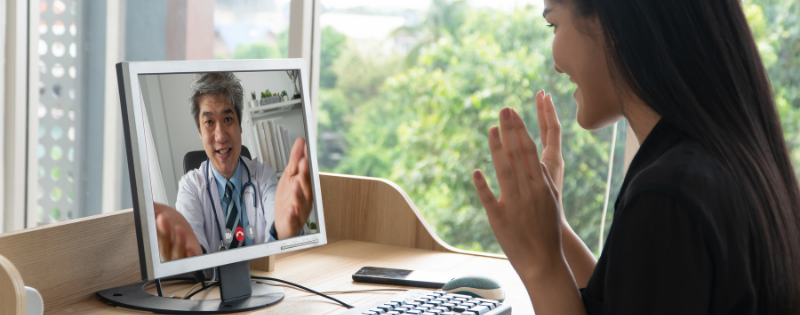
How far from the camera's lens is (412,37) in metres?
5.74

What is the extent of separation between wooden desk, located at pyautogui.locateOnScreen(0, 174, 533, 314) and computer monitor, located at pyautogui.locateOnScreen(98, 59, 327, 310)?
105 mm

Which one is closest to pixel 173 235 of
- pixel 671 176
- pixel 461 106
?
pixel 671 176

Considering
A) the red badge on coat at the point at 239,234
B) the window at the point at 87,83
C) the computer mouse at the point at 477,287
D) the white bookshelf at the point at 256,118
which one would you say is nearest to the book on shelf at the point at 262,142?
the white bookshelf at the point at 256,118

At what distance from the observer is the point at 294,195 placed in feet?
3.34

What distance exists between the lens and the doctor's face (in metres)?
0.90

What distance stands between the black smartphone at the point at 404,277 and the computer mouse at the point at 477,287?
0.31 feet

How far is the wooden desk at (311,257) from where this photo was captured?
0.84m

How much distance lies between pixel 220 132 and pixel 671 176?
0.59 metres

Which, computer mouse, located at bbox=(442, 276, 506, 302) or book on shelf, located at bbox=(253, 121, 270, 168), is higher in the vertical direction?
book on shelf, located at bbox=(253, 121, 270, 168)

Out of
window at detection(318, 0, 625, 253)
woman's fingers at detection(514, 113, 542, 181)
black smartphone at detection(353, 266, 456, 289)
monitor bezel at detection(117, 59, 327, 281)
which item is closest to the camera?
woman's fingers at detection(514, 113, 542, 181)

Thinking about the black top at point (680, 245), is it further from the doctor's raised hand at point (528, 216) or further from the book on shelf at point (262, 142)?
the book on shelf at point (262, 142)

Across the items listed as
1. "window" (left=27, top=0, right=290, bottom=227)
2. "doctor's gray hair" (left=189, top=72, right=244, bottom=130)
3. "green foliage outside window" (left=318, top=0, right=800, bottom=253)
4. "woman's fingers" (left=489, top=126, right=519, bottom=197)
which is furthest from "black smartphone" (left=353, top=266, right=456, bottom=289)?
"green foliage outside window" (left=318, top=0, right=800, bottom=253)

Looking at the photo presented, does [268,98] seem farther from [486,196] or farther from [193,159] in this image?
[486,196]

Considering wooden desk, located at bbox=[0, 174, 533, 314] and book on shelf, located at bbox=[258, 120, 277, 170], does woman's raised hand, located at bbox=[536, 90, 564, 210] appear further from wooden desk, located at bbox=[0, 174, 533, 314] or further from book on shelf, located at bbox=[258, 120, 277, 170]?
book on shelf, located at bbox=[258, 120, 277, 170]
